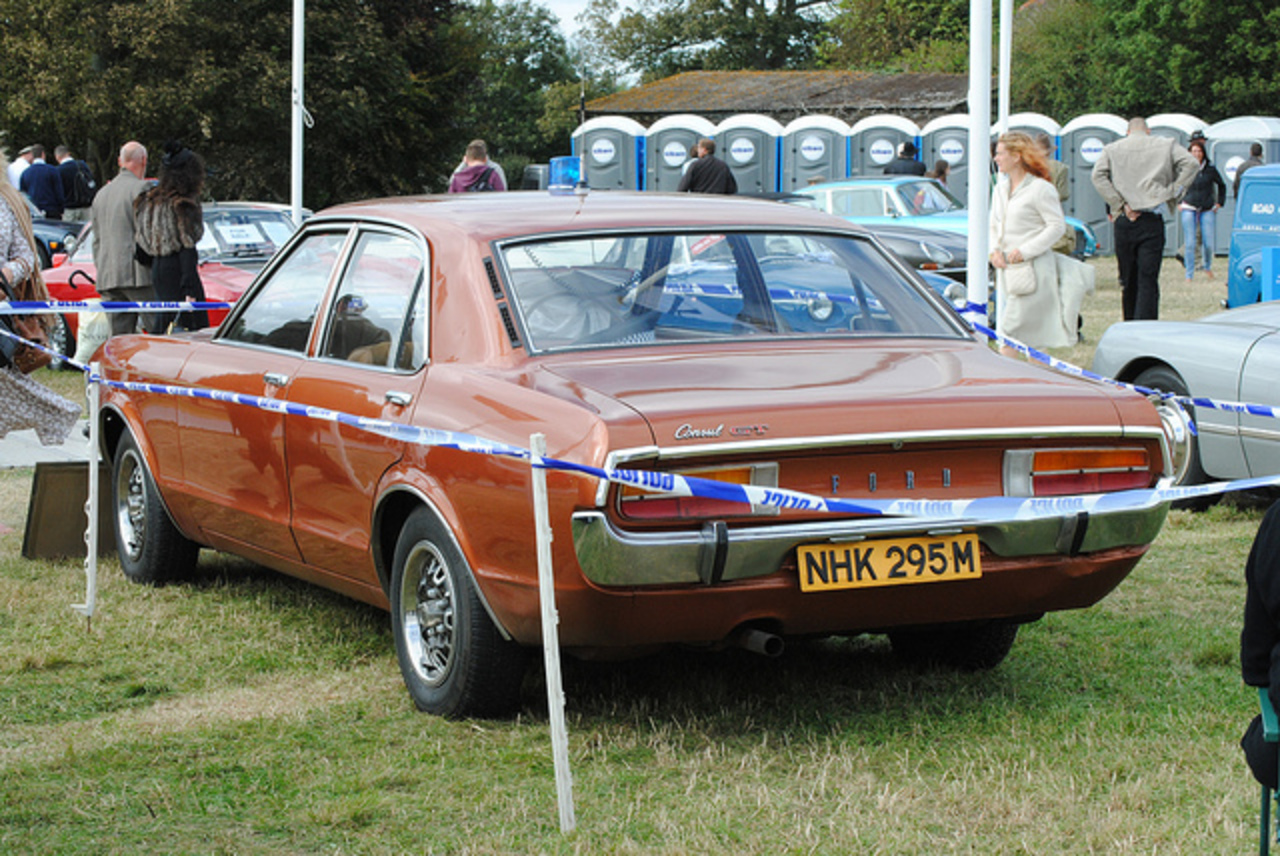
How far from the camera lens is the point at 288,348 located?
19.1 ft

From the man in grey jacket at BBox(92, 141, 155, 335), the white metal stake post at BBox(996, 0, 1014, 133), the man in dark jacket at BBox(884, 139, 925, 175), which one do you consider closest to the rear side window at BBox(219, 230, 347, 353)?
the man in grey jacket at BBox(92, 141, 155, 335)

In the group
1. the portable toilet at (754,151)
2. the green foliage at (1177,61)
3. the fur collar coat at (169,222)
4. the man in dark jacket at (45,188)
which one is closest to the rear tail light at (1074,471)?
the fur collar coat at (169,222)

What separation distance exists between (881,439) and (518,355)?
108 centimetres

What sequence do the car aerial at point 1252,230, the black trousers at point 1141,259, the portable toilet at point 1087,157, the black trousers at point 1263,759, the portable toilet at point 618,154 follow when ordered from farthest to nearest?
the portable toilet at point 618,154 < the portable toilet at point 1087,157 < the car aerial at point 1252,230 < the black trousers at point 1141,259 < the black trousers at point 1263,759

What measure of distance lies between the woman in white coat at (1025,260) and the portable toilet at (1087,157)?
72.1ft

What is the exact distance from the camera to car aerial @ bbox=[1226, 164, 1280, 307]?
14.0 metres

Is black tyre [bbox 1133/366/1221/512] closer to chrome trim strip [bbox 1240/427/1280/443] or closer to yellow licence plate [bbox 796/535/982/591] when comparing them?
chrome trim strip [bbox 1240/427/1280/443]

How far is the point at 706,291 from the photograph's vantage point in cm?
523

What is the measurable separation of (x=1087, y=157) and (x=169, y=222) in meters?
23.2

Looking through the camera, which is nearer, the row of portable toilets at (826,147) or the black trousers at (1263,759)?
the black trousers at (1263,759)

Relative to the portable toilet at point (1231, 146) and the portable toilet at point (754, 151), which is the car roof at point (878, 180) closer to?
the portable toilet at point (1231, 146)

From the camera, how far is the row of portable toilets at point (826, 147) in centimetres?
3188

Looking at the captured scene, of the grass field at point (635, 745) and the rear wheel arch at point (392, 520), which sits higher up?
the rear wheel arch at point (392, 520)

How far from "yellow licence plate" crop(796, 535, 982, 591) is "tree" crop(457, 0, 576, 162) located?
70768 mm
